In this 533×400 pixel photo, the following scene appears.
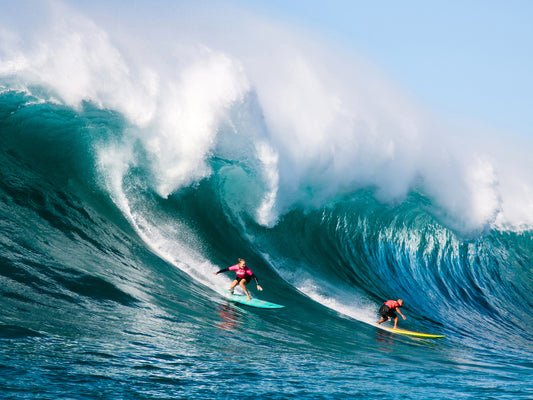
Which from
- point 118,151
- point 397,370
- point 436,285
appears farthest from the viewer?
point 436,285

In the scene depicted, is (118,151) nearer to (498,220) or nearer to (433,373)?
(433,373)

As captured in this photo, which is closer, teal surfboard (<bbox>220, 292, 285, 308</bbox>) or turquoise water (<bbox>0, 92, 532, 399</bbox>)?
turquoise water (<bbox>0, 92, 532, 399</bbox>)

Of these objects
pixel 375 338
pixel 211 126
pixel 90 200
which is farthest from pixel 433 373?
pixel 211 126

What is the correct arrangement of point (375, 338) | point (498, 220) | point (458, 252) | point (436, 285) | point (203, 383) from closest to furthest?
point (203, 383), point (375, 338), point (436, 285), point (458, 252), point (498, 220)

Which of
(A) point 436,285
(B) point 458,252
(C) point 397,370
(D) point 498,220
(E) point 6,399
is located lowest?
(E) point 6,399

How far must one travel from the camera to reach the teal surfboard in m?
8.98

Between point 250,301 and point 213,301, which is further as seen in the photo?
point 250,301

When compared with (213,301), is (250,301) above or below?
above

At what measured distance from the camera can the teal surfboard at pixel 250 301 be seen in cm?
898

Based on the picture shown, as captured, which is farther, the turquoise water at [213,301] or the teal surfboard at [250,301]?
the teal surfboard at [250,301]

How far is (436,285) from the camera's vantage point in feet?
48.8

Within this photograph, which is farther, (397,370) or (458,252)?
(458,252)

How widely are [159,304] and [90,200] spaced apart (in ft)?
13.8

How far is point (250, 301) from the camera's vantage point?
919 centimetres
